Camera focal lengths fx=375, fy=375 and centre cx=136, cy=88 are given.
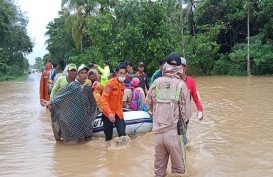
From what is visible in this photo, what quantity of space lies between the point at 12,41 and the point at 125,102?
3717 cm

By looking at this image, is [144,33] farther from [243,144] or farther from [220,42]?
[243,144]

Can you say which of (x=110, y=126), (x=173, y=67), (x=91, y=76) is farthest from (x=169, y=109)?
(x=91, y=76)

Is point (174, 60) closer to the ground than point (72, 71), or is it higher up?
higher up

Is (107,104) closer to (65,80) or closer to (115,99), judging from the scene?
(115,99)

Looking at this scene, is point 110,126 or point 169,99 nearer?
point 169,99

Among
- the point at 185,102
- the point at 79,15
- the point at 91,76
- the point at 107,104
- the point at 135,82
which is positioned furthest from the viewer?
the point at 79,15

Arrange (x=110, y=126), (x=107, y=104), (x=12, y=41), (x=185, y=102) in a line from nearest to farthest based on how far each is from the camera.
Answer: (x=185, y=102) < (x=107, y=104) < (x=110, y=126) < (x=12, y=41)

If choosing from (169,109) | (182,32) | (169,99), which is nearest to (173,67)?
(169,99)

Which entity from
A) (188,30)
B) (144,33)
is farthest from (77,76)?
(188,30)

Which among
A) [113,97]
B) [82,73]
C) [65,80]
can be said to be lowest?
[113,97]

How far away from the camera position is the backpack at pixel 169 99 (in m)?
4.16

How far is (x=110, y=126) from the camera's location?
6.71m

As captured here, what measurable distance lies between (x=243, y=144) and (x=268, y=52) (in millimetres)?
20806

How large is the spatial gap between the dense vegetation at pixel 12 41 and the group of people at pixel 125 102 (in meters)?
31.6
